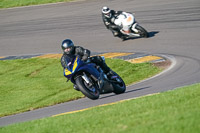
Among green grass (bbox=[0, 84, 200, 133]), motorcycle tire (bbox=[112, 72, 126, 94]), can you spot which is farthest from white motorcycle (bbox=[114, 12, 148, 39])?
green grass (bbox=[0, 84, 200, 133])

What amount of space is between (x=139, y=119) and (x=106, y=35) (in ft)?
51.6

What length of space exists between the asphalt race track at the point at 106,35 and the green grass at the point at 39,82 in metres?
0.71

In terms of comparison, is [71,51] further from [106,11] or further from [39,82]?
[106,11]

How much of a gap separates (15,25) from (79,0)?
17.5 ft

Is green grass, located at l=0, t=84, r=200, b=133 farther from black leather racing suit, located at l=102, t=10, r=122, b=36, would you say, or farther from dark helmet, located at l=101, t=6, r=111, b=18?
black leather racing suit, located at l=102, t=10, r=122, b=36

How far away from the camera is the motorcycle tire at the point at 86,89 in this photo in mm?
10453

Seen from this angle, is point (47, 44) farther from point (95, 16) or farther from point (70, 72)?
point (70, 72)

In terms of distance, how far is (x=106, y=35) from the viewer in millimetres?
22469

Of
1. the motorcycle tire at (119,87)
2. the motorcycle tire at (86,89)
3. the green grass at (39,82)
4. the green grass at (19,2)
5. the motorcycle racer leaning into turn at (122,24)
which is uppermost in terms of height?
the motorcycle tire at (86,89)

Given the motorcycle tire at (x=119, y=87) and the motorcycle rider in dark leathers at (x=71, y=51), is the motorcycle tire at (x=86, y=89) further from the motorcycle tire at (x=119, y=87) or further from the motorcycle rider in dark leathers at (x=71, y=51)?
the motorcycle tire at (x=119, y=87)

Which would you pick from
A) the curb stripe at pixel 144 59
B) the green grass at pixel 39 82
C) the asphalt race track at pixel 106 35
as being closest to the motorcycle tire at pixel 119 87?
the asphalt race track at pixel 106 35

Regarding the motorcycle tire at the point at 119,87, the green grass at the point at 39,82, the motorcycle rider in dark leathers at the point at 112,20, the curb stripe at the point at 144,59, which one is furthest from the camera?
the motorcycle rider in dark leathers at the point at 112,20

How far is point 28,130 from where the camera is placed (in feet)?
27.1

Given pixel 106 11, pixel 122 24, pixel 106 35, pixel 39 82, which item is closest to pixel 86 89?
pixel 39 82
